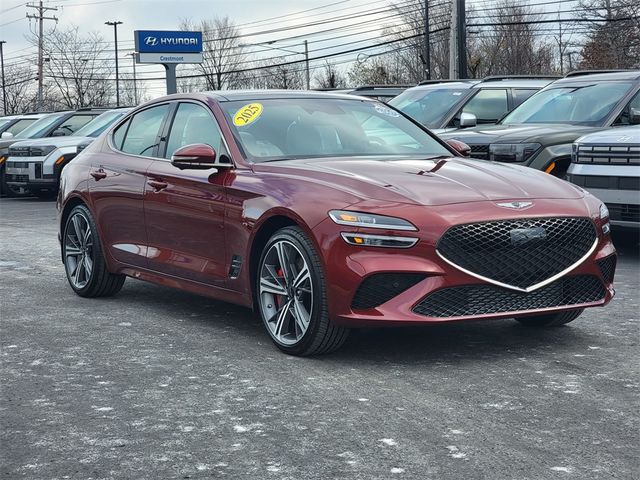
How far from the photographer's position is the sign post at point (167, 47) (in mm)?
28266

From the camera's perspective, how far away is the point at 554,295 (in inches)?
231

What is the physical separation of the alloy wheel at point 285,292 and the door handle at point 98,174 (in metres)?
2.32

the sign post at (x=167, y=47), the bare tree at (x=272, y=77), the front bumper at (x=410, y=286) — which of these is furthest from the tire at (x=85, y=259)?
the bare tree at (x=272, y=77)

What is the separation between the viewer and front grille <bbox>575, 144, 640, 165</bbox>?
9633mm

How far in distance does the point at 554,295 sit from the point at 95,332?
9.26ft

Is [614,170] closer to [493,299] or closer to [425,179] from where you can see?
[425,179]

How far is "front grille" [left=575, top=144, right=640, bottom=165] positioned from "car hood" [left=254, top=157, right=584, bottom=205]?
3.37 m

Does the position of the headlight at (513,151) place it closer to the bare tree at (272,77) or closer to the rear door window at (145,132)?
the rear door window at (145,132)

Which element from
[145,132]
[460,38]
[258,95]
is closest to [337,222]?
[258,95]

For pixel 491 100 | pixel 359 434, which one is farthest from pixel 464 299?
pixel 491 100

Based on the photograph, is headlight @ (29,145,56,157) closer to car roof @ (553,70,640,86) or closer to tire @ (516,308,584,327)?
car roof @ (553,70,640,86)

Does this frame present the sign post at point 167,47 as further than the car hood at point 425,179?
Yes

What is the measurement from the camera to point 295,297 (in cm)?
594

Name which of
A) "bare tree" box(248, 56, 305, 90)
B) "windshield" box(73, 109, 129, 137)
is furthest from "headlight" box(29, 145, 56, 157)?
"bare tree" box(248, 56, 305, 90)
